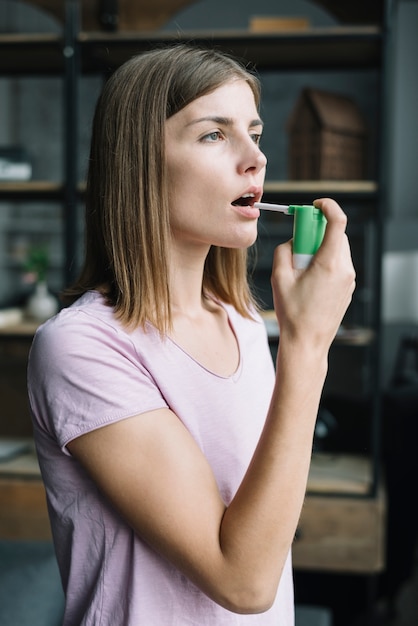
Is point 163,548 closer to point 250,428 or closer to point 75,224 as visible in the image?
point 250,428

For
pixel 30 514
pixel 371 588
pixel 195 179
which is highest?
pixel 195 179

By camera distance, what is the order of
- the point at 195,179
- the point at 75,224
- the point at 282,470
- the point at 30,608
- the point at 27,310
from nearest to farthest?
the point at 282,470
the point at 195,179
the point at 30,608
the point at 75,224
the point at 27,310

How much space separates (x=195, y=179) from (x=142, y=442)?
29 cm

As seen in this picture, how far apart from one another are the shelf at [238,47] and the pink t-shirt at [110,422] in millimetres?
1673

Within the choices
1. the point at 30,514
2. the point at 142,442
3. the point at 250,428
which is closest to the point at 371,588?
the point at 30,514

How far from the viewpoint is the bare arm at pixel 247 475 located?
71cm

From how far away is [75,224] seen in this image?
2502 mm

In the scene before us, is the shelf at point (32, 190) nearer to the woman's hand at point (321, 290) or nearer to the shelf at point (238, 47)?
the shelf at point (238, 47)

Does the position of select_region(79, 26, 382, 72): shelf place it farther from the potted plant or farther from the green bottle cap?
the green bottle cap

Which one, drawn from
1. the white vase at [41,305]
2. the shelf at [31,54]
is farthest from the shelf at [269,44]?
the white vase at [41,305]

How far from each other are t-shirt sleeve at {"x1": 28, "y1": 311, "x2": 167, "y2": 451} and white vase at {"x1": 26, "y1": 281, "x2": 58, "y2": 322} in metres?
2.00

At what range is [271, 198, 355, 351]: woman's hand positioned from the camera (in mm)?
732

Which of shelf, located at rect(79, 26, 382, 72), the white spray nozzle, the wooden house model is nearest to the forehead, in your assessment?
the white spray nozzle

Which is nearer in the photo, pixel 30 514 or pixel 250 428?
pixel 250 428
